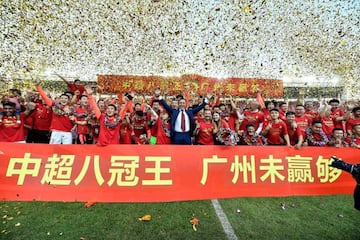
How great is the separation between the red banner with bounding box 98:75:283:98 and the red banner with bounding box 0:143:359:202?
11.6 metres

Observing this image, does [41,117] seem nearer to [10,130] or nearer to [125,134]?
[10,130]

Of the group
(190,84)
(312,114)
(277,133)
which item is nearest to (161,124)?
(277,133)

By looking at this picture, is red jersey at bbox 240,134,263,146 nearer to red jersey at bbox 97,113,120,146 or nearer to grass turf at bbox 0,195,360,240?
grass turf at bbox 0,195,360,240

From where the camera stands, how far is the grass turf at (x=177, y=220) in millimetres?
3457

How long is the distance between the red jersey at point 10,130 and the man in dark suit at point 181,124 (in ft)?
11.6

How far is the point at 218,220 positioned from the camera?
3961 mm

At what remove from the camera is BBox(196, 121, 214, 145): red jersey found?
6223 millimetres

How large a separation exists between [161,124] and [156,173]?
195 centimetres

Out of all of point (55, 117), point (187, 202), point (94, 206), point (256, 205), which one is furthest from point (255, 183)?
point (55, 117)

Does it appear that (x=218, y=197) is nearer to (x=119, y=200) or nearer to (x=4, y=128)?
(x=119, y=200)

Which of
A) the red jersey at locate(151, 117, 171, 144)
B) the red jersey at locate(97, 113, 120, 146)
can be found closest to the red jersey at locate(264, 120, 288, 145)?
the red jersey at locate(151, 117, 171, 144)

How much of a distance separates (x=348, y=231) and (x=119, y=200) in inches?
149

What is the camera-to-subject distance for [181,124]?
6219mm

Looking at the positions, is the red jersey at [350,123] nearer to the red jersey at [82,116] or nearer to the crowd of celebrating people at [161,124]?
the crowd of celebrating people at [161,124]
